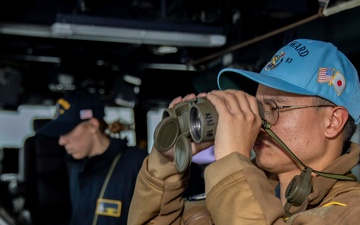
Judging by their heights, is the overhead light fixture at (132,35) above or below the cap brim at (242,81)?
above

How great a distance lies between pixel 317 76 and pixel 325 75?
0.07 ft

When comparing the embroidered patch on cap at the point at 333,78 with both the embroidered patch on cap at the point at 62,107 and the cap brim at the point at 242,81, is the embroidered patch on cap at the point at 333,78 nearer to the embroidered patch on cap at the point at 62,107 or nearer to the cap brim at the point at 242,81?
the cap brim at the point at 242,81

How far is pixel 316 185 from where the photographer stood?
148 cm

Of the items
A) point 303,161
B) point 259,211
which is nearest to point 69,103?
point 303,161

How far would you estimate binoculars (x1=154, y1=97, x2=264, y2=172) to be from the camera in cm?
137

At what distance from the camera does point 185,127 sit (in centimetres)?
151

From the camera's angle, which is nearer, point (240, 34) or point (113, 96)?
point (240, 34)

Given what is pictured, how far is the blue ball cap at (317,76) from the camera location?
1527 millimetres

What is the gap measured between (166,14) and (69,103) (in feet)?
2.95

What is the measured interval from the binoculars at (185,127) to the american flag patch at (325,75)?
0.23 m

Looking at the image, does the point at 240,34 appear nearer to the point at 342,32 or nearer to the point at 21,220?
the point at 342,32

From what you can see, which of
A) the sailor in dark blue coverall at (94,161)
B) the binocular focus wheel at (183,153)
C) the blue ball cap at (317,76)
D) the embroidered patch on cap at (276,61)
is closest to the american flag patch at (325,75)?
the blue ball cap at (317,76)

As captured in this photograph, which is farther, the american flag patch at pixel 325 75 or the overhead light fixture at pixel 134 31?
the overhead light fixture at pixel 134 31

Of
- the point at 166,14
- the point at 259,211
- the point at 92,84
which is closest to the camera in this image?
the point at 259,211
